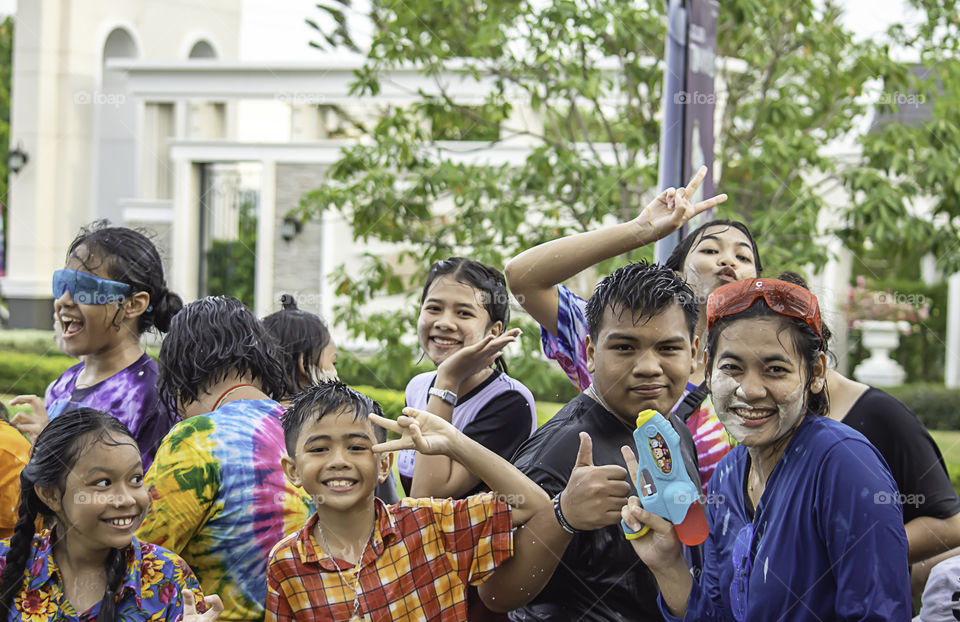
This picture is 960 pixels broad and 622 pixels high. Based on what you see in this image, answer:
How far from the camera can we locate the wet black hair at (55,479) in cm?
238

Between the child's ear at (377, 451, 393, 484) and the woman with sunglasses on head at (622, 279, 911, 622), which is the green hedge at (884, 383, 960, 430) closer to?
the woman with sunglasses on head at (622, 279, 911, 622)

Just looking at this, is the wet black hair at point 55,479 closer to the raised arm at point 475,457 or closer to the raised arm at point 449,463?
the raised arm at point 475,457

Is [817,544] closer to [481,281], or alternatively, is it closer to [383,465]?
[383,465]

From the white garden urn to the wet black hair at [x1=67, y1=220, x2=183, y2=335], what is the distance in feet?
47.7

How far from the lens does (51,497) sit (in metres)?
2.47

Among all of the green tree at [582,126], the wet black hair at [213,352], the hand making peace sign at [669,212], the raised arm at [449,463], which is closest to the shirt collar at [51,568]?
the wet black hair at [213,352]

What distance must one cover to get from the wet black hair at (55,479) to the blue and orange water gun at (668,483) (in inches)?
51.9

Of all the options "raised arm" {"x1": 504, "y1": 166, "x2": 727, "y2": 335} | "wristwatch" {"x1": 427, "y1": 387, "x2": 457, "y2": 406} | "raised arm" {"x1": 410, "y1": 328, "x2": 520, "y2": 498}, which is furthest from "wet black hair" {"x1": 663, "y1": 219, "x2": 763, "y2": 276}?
"wristwatch" {"x1": 427, "y1": 387, "x2": 457, "y2": 406}

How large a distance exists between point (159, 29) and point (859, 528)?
71.5 ft

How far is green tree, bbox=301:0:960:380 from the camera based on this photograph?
5.76m

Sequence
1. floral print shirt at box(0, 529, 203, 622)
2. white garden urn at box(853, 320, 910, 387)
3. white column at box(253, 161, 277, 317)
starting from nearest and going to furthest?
floral print shirt at box(0, 529, 203, 622) → white garden urn at box(853, 320, 910, 387) → white column at box(253, 161, 277, 317)

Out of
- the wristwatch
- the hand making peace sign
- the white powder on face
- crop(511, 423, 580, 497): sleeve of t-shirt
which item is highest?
the hand making peace sign

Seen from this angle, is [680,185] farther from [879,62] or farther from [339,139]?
[339,139]

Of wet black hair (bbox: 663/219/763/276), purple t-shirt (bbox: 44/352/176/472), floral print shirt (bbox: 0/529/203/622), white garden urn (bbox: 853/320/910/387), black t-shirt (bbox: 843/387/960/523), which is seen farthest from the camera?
white garden urn (bbox: 853/320/910/387)
